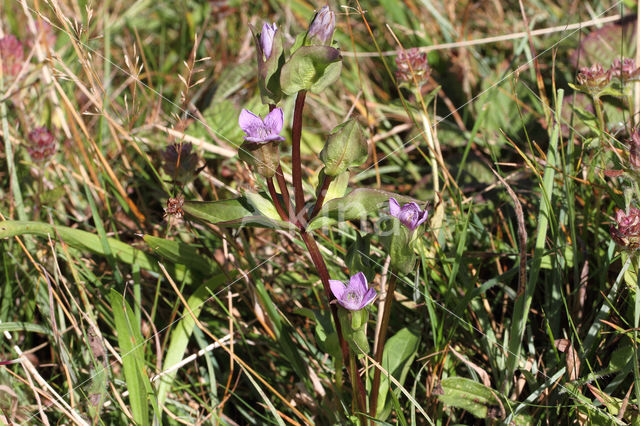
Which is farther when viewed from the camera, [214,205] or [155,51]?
[155,51]

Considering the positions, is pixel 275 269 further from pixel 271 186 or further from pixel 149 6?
pixel 149 6

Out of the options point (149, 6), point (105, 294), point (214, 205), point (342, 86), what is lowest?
point (105, 294)

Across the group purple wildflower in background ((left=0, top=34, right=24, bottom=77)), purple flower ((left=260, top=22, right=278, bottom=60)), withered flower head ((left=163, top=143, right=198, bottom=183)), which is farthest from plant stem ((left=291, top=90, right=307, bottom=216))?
purple wildflower in background ((left=0, top=34, right=24, bottom=77))

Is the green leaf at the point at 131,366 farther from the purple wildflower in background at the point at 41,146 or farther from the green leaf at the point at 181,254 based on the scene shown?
the purple wildflower in background at the point at 41,146

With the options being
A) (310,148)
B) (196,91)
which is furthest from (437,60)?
(196,91)

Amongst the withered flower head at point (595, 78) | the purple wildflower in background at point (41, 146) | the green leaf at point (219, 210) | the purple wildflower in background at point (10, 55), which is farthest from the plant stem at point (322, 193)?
the purple wildflower in background at point (10, 55)

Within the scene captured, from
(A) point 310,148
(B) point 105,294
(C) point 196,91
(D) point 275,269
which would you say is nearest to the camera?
(B) point 105,294
